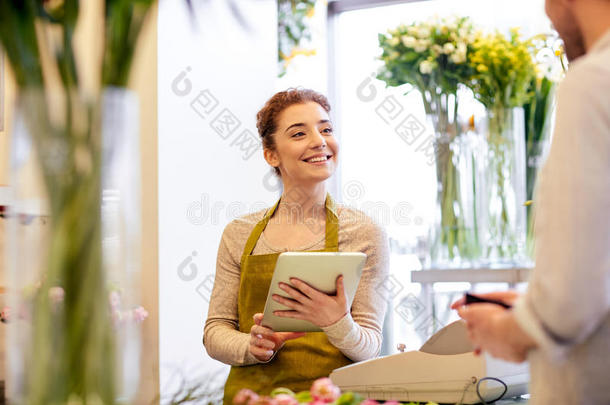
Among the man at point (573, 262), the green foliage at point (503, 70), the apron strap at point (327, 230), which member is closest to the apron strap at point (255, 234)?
the apron strap at point (327, 230)

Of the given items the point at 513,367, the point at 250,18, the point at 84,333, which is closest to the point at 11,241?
the point at 84,333

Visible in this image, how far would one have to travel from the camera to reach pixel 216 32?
2.65m

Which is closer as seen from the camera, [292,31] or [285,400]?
[285,400]

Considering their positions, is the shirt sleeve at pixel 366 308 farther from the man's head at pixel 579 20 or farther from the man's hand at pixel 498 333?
the man's head at pixel 579 20

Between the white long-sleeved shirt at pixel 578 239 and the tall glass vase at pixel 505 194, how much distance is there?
1617mm

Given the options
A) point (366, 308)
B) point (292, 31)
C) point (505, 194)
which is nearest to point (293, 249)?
point (366, 308)

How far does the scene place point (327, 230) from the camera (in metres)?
1.98

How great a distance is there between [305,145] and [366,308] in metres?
0.52

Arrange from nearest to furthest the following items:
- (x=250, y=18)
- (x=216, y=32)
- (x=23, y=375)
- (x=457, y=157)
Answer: (x=23, y=375) < (x=457, y=157) < (x=216, y=32) < (x=250, y=18)

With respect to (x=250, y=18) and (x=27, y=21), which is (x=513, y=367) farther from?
(x=250, y=18)

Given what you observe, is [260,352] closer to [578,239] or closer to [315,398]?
[315,398]

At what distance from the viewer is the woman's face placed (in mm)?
2002

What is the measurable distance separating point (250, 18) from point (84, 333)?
241 cm

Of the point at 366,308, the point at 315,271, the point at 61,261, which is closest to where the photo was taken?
the point at 61,261
